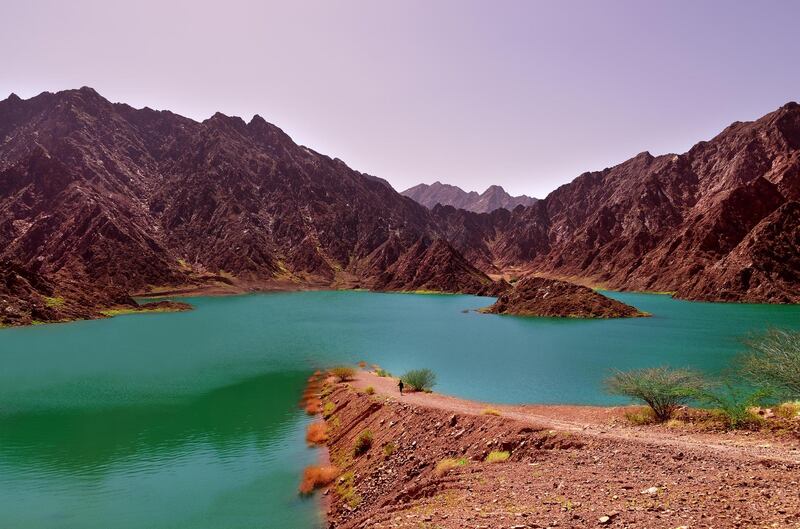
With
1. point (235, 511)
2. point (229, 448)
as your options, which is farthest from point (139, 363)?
point (235, 511)

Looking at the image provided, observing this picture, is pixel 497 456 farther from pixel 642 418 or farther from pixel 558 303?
pixel 558 303

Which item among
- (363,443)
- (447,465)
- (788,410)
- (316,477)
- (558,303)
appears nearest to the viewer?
(447,465)

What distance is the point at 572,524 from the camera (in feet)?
47.9

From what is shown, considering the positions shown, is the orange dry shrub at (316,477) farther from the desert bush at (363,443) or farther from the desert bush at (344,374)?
the desert bush at (344,374)

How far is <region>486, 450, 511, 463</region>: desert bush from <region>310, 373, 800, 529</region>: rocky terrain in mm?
59

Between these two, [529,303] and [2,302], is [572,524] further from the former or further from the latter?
[2,302]

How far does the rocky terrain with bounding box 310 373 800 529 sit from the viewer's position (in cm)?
1498

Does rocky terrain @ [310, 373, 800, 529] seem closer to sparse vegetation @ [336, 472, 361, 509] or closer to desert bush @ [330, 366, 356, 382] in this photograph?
sparse vegetation @ [336, 472, 361, 509]

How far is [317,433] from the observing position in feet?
141

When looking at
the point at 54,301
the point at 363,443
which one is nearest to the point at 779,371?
the point at 363,443

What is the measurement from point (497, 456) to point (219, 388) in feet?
145

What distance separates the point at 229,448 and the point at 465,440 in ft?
67.8

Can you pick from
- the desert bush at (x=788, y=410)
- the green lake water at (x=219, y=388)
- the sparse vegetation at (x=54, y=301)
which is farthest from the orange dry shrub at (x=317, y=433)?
the sparse vegetation at (x=54, y=301)

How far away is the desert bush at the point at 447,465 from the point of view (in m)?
25.3
